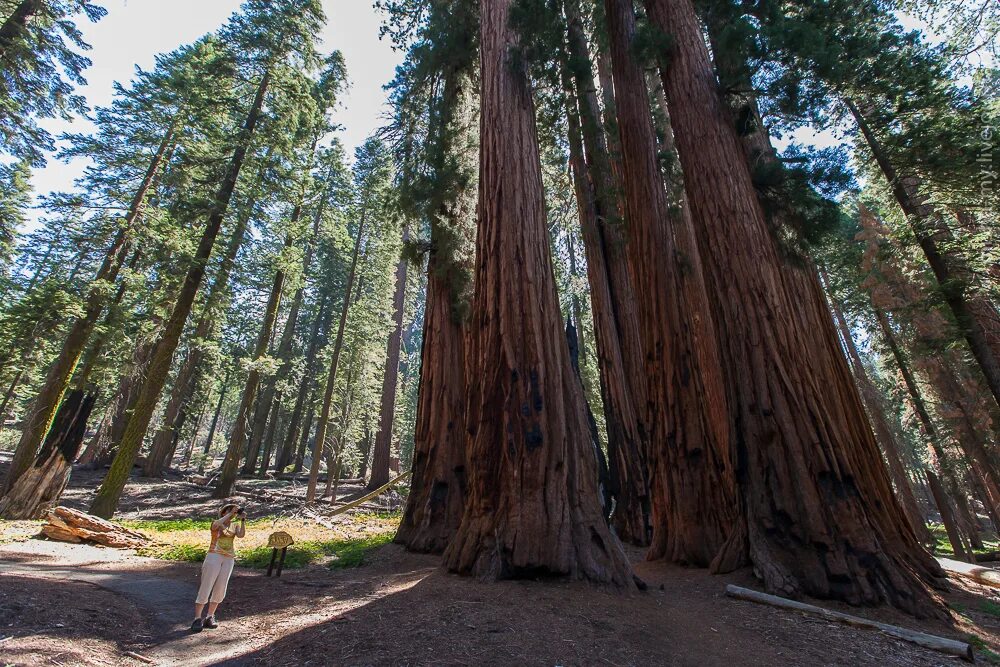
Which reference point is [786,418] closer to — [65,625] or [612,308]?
[612,308]

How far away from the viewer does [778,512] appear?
490cm

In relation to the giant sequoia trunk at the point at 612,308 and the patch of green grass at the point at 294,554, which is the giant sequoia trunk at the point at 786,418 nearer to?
the giant sequoia trunk at the point at 612,308

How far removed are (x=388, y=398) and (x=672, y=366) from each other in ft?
47.3

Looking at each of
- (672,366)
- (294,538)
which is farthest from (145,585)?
(672,366)

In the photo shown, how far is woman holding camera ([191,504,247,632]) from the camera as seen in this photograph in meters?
4.15

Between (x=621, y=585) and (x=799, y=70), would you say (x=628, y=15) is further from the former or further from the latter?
(x=621, y=585)

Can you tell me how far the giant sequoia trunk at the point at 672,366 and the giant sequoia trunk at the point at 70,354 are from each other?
13.7 meters

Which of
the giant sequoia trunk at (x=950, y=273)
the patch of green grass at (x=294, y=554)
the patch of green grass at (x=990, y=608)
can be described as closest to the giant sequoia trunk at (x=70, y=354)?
the patch of green grass at (x=294, y=554)

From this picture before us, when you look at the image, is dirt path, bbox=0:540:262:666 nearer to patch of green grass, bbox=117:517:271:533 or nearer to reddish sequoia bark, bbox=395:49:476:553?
patch of green grass, bbox=117:517:271:533

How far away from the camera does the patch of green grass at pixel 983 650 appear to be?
327 centimetres

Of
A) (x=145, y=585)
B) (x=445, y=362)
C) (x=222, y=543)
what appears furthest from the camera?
(x=445, y=362)

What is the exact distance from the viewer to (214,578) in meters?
4.30

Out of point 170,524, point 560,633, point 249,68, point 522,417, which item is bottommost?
point 560,633

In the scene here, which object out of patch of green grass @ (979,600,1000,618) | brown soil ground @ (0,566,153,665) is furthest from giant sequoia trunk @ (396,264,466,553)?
patch of green grass @ (979,600,1000,618)
